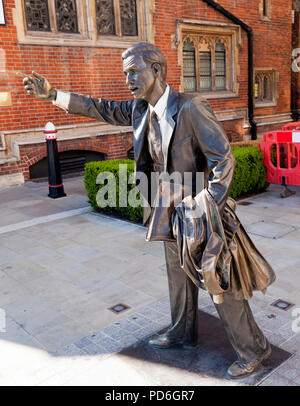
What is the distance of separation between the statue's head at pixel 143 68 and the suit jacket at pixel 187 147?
0.16 metres

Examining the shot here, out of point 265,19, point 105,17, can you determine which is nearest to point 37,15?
point 105,17

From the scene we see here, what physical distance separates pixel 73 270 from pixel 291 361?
2.77 metres

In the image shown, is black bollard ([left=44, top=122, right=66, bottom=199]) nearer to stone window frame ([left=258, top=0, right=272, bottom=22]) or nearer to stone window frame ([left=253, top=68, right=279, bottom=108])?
stone window frame ([left=253, top=68, right=279, bottom=108])

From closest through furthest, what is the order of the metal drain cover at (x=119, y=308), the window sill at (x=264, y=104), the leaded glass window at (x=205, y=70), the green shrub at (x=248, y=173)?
the metal drain cover at (x=119, y=308) < the green shrub at (x=248, y=173) < the leaded glass window at (x=205, y=70) < the window sill at (x=264, y=104)

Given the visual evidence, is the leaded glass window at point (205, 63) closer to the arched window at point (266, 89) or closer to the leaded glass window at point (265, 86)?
the leaded glass window at point (265, 86)

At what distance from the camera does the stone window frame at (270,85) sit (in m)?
16.5

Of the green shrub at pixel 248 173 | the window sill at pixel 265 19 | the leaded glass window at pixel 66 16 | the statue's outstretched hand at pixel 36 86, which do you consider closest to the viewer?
the statue's outstretched hand at pixel 36 86

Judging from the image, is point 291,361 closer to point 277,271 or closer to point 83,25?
point 277,271

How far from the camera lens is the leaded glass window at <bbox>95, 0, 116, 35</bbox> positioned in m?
11.3

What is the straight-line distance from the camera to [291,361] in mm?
2955

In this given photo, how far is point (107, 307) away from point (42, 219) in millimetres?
3504

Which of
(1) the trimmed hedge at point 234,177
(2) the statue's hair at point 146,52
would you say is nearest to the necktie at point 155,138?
(2) the statue's hair at point 146,52

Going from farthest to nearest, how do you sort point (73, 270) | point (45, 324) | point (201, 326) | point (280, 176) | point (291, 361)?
point (280, 176) < point (73, 270) < point (45, 324) < point (201, 326) < point (291, 361)
